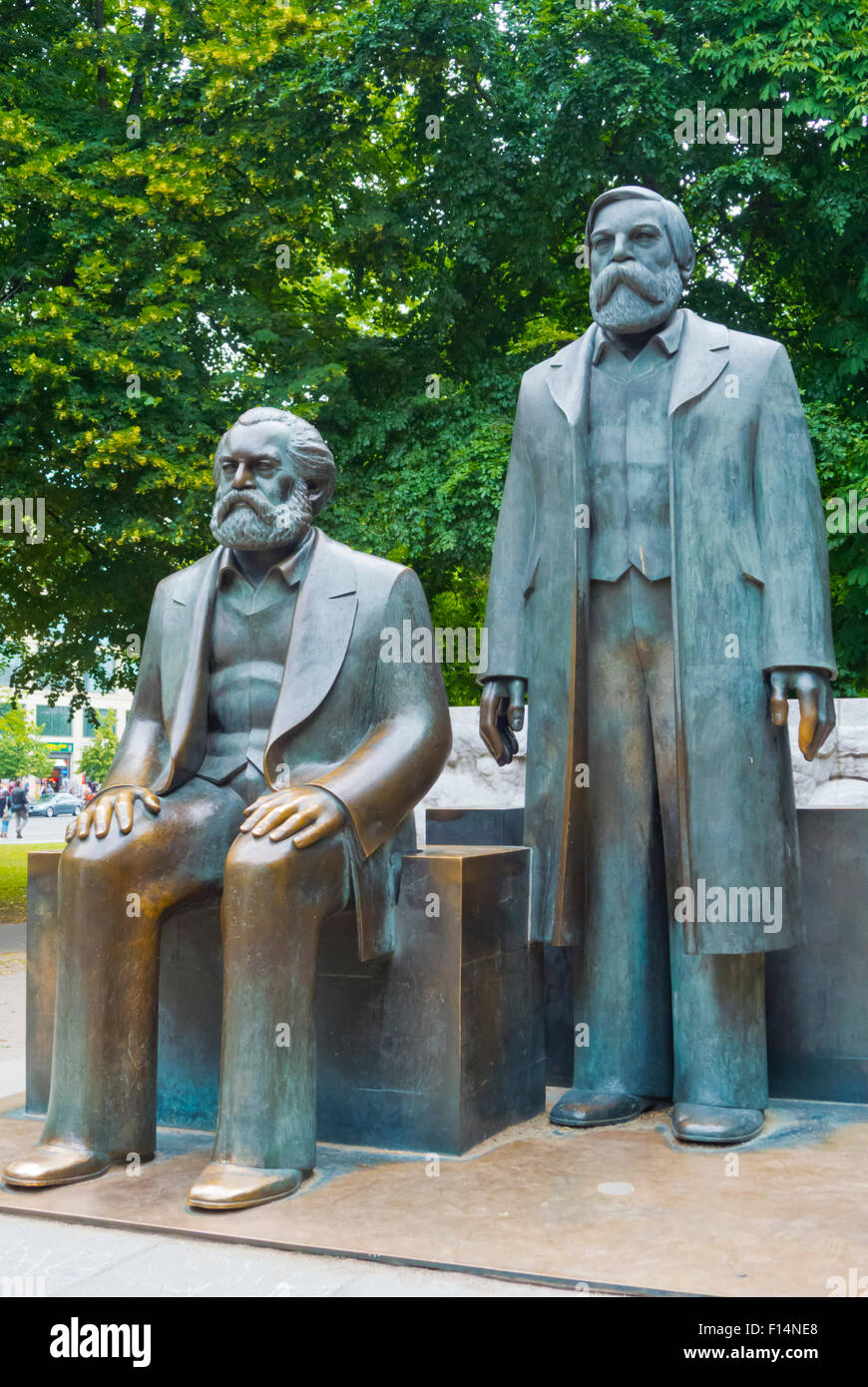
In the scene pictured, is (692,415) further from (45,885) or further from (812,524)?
(45,885)

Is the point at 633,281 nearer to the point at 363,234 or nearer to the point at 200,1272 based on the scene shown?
the point at 200,1272

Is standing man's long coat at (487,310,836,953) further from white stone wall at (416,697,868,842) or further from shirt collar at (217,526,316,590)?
white stone wall at (416,697,868,842)

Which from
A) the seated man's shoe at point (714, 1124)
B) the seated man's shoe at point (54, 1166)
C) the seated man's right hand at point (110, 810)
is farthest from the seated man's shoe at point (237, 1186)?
the seated man's shoe at point (714, 1124)

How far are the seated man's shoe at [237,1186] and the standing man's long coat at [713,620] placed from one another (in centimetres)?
124

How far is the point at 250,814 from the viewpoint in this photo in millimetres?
3623

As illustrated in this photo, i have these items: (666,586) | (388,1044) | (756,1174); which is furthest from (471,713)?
(756,1174)

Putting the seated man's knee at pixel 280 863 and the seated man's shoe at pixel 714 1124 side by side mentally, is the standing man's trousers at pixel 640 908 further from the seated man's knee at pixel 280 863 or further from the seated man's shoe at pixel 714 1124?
the seated man's knee at pixel 280 863

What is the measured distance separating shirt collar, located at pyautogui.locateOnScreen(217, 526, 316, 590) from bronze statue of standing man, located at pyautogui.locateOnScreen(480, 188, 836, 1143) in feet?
2.24

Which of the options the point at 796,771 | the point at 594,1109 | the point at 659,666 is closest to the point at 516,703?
the point at 659,666

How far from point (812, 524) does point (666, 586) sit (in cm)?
46

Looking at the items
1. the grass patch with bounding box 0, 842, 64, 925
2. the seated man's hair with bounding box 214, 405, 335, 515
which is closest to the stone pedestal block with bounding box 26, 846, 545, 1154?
the seated man's hair with bounding box 214, 405, 335, 515

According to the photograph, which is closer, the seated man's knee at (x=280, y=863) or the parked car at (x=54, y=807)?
the seated man's knee at (x=280, y=863)

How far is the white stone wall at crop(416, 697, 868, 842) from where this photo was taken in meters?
5.93

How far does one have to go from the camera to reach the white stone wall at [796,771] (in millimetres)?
5934
